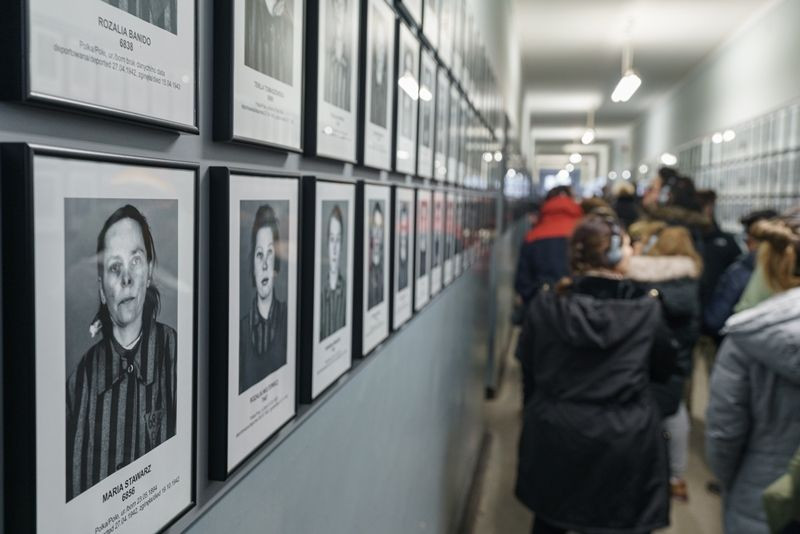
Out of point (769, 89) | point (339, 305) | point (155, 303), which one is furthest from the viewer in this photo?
point (769, 89)

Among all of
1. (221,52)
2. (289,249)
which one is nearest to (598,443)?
(289,249)

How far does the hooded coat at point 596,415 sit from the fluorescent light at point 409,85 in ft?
3.90

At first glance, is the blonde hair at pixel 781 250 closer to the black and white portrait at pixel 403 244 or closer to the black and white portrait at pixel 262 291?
the black and white portrait at pixel 403 244

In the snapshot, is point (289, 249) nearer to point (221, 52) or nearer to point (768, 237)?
point (221, 52)

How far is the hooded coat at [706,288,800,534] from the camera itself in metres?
2.10

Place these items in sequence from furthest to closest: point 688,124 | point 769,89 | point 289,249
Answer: point 688,124
point 769,89
point 289,249

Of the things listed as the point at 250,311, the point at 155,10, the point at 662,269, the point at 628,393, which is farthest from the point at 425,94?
the point at 662,269

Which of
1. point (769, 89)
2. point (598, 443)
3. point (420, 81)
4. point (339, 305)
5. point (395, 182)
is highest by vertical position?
point (769, 89)

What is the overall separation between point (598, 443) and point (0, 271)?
2.51 metres

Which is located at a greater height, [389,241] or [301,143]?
[301,143]

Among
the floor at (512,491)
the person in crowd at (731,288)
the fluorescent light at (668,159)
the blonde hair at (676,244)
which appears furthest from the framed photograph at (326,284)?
the fluorescent light at (668,159)

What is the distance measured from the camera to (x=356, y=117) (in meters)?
1.23

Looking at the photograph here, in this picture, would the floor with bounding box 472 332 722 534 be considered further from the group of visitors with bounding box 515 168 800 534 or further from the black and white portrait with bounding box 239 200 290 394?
the black and white portrait with bounding box 239 200 290 394

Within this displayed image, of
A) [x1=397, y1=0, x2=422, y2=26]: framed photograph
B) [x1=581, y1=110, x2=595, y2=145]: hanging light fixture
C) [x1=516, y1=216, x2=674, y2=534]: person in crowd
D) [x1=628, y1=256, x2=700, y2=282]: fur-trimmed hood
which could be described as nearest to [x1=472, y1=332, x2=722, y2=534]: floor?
[x1=516, y1=216, x2=674, y2=534]: person in crowd
